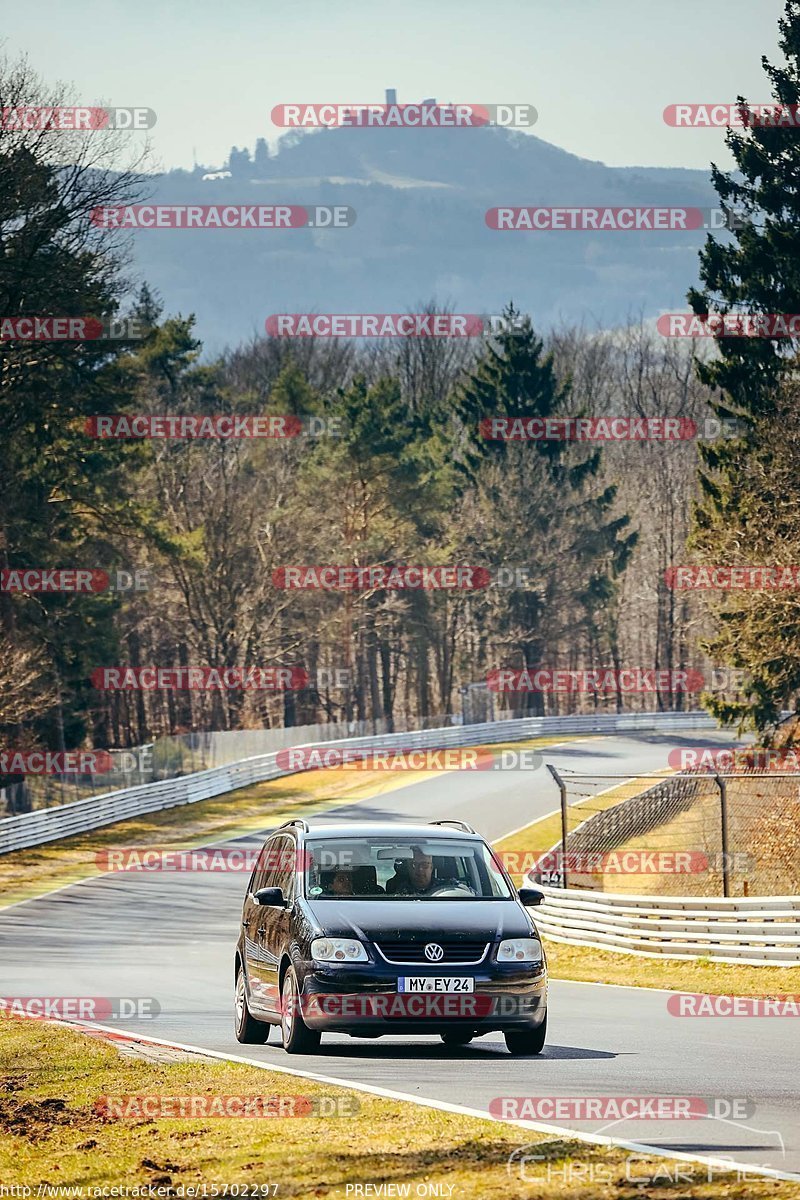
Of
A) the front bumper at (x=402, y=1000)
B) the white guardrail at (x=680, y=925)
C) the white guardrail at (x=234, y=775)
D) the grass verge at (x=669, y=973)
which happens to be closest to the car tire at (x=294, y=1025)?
the front bumper at (x=402, y=1000)

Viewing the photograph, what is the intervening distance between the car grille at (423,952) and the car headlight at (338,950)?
15cm

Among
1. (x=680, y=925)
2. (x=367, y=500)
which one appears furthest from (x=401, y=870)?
(x=367, y=500)

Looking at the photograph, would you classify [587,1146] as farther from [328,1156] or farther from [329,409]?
[329,409]

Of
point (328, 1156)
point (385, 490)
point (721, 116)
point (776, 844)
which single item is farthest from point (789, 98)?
point (328, 1156)

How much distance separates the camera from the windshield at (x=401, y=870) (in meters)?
12.6

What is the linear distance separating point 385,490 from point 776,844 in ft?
132

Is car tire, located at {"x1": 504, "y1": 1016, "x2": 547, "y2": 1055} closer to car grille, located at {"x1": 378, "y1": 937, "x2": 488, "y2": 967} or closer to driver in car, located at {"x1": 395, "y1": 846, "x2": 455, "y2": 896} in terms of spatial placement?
car grille, located at {"x1": 378, "y1": 937, "x2": 488, "y2": 967}

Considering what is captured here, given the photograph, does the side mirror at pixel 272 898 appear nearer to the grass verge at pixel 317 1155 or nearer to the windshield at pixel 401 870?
the windshield at pixel 401 870

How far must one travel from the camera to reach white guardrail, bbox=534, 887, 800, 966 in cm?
2133

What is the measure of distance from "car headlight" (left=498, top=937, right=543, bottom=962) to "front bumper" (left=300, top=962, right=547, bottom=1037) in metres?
0.07

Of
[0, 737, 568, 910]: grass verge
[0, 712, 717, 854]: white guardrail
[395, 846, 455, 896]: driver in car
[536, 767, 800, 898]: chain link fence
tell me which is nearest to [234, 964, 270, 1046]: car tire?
[395, 846, 455, 896]: driver in car

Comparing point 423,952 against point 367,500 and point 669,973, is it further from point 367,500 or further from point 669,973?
point 367,500

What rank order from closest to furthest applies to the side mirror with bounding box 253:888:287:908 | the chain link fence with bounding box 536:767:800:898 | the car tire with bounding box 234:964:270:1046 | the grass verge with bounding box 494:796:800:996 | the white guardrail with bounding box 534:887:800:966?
the side mirror with bounding box 253:888:287:908, the car tire with bounding box 234:964:270:1046, the grass verge with bounding box 494:796:800:996, the white guardrail with bounding box 534:887:800:966, the chain link fence with bounding box 536:767:800:898

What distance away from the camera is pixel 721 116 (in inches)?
1415
